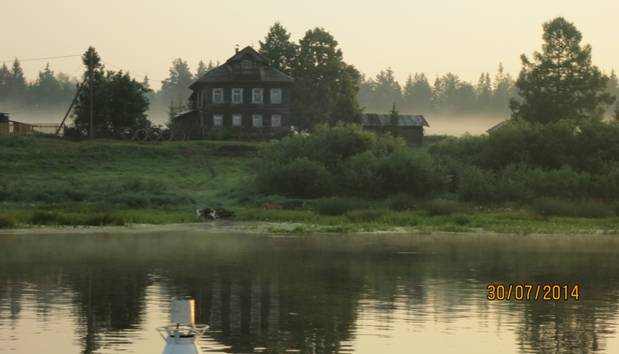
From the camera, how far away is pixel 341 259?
43.1 meters

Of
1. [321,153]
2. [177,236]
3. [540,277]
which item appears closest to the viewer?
[540,277]

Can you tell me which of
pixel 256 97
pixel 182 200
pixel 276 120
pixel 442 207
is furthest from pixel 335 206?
pixel 276 120

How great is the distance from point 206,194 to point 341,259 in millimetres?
31881

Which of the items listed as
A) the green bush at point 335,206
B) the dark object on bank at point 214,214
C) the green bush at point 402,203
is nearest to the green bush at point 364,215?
the green bush at point 335,206

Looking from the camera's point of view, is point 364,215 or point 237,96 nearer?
point 364,215

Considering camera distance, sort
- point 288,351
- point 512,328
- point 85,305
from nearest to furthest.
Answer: point 288,351
point 512,328
point 85,305

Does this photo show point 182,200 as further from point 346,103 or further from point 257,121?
point 346,103

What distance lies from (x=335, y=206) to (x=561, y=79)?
49.0 meters

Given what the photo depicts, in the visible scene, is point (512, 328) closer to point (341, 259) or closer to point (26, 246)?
point (341, 259)

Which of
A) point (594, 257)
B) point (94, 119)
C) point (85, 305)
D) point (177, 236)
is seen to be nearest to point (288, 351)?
point (85, 305)

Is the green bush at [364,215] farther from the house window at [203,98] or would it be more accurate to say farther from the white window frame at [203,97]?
the house window at [203,98]

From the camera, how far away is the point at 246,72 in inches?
4345

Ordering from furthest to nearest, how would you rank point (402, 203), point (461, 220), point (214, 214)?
point (402, 203), point (214, 214), point (461, 220)

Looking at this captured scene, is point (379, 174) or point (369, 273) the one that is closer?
point (369, 273)
